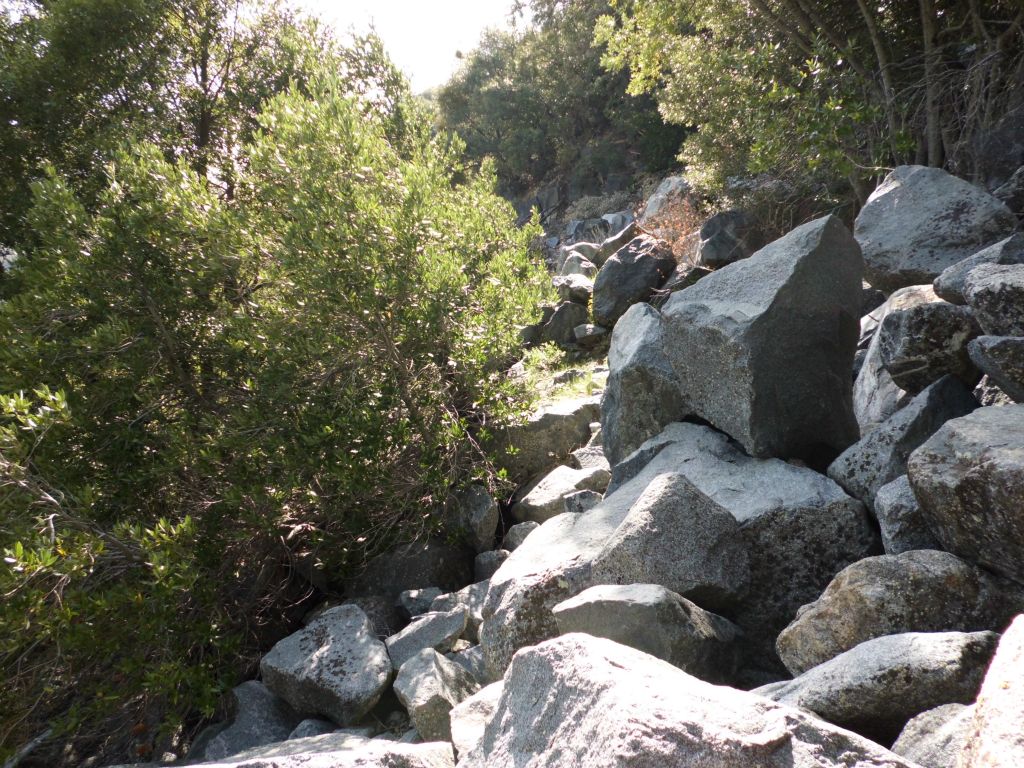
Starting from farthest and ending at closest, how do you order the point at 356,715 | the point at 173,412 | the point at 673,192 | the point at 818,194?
the point at 673,192
the point at 818,194
the point at 173,412
the point at 356,715

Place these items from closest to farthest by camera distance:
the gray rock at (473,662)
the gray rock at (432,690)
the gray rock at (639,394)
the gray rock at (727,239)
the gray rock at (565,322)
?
the gray rock at (432,690) < the gray rock at (473,662) < the gray rock at (639,394) < the gray rock at (727,239) < the gray rock at (565,322)

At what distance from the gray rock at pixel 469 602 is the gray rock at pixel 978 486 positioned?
305cm

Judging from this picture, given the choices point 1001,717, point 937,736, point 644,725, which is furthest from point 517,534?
point 1001,717

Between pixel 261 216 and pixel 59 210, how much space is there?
1458 mm

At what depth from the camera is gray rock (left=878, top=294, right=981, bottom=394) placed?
4.39 meters

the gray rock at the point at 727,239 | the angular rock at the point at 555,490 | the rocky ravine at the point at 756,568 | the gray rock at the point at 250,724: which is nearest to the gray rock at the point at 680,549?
the rocky ravine at the point at 756,568

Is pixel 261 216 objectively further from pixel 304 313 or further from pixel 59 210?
pixel 59 210

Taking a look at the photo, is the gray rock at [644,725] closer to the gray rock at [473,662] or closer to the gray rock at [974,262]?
the gray rock at [473,662]

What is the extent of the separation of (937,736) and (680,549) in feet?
5.64

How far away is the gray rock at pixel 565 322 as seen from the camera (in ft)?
40.5

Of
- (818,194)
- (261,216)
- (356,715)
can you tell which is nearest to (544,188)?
(818,194)

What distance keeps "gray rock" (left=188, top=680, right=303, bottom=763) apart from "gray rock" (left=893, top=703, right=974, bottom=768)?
3.66 metres

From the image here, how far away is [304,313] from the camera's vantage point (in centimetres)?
613

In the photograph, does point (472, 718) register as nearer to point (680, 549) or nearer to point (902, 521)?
point (680, 549)
